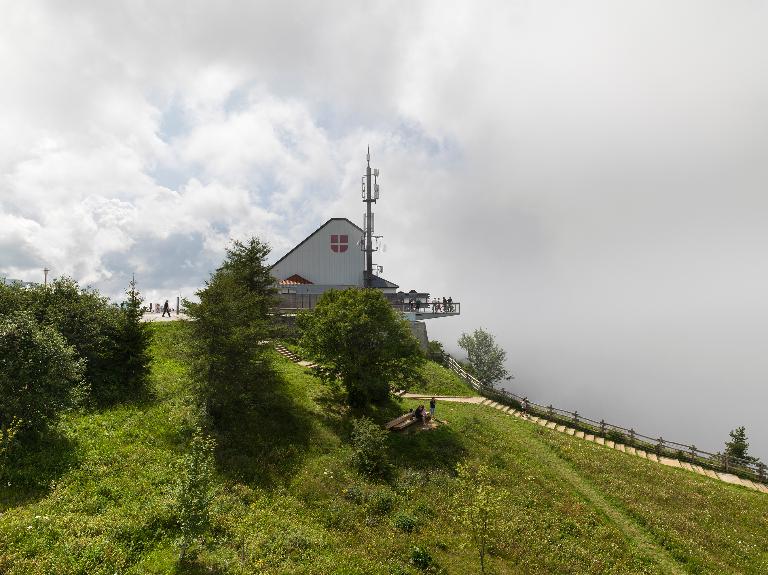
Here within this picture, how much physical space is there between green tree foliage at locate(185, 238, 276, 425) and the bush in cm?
623

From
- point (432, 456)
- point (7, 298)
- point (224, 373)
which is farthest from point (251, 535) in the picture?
point (7, 298)

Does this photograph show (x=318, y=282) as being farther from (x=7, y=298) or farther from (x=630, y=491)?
(x=630, y=491)

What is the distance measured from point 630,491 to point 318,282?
1471 inches

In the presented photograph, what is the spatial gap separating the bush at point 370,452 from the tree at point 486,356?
154 feet

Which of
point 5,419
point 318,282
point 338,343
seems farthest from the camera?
point 318,282

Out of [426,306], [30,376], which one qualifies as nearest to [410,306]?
[426,306]

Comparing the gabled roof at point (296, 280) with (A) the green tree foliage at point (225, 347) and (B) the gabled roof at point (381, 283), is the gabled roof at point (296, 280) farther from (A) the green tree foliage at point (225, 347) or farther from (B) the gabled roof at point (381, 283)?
(A) the green tree foliage at point (225, 347)

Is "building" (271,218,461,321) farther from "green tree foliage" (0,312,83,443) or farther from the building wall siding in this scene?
"green tree foliage" (0,312,83,443)

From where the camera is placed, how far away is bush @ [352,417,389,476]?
20172 mm

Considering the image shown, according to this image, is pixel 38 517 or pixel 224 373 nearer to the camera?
pixel 38 517

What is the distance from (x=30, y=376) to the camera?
687 inches

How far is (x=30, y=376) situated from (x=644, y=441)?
134 ft

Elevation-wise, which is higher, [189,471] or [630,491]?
[189,471]

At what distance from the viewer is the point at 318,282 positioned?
1989 inches
